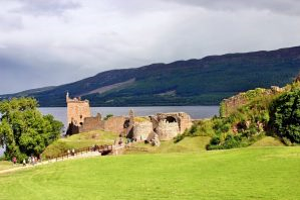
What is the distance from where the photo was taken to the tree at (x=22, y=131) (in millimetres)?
80000

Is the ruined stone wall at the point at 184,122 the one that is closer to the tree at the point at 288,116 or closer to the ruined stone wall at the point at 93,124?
the ruined stone wall at the point at 93,124

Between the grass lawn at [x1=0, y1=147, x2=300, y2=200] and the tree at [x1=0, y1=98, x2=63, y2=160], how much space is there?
39.5 metres

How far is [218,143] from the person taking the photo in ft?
166

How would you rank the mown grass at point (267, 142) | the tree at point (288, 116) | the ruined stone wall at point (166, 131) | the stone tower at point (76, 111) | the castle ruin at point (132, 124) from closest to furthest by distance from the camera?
the tree at point (288, 116), the mown grass at point (267, 142), the ruined stone wall at point (166, 131), the castle ruin at point (132, 124), the stone tower at point (76, 111)

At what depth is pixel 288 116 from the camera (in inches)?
1847

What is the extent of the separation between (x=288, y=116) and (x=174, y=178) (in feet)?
65.5

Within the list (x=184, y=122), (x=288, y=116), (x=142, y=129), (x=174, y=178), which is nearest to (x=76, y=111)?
(x=142, y=129)

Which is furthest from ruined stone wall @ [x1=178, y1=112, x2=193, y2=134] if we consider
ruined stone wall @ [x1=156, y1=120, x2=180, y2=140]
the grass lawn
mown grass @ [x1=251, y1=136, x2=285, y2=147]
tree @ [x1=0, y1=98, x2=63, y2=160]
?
the grass lawn

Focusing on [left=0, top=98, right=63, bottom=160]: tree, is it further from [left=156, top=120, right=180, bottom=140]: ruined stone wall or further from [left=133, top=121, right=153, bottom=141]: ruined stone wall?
[left=156, top=120, right=180, bottom=140]: ruined stone wall

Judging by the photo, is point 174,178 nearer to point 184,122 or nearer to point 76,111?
point 184,122

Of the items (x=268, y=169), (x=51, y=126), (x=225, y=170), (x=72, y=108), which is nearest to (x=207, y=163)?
(x=225, y=170)

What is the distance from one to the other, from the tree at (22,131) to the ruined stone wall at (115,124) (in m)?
8.99

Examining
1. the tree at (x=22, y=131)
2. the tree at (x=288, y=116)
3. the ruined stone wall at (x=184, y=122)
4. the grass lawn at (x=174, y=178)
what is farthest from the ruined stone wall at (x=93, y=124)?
the grass lawn at (x=174, y=178)

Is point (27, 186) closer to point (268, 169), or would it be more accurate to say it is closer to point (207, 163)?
point (207, 163)
